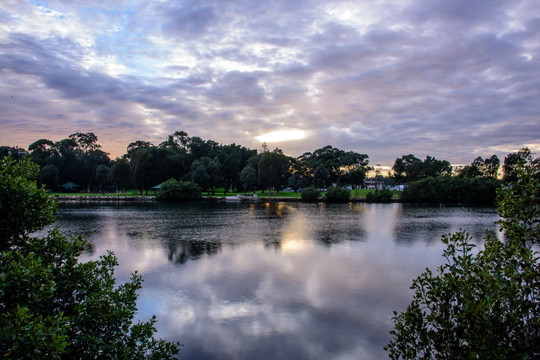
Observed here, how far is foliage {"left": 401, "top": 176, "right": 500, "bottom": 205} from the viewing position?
8362 centimetres

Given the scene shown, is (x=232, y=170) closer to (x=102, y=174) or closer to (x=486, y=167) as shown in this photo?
(x=102, y=174)

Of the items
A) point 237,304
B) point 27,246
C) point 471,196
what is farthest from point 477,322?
point 471,196

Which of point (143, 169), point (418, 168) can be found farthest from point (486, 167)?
point (143, 169)

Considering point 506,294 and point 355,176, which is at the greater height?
point 355,176

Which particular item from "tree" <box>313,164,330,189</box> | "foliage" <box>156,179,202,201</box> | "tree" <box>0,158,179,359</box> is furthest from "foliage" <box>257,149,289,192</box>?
"tree" <box>0,158,179,359</box>

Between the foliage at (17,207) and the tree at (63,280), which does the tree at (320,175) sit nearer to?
the tree at (63,280)

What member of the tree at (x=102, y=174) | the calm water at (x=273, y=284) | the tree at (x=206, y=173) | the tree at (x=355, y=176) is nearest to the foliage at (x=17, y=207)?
the calm water at (x=273, y=284)

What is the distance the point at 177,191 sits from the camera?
3339 inches

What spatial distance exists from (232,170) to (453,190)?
216 ft

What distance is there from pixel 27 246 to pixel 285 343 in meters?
8.93

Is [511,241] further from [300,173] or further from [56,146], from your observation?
[56,146]

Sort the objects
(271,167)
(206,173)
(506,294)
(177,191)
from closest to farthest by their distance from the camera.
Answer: (506,294), (177,191), (206,173), (271,167)

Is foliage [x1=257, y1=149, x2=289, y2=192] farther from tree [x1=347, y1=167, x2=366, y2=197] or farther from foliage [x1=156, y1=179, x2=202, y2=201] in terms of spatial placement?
tree [x1=347, y1=167, x2=366, y2=197]

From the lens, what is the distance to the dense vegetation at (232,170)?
288 feet
